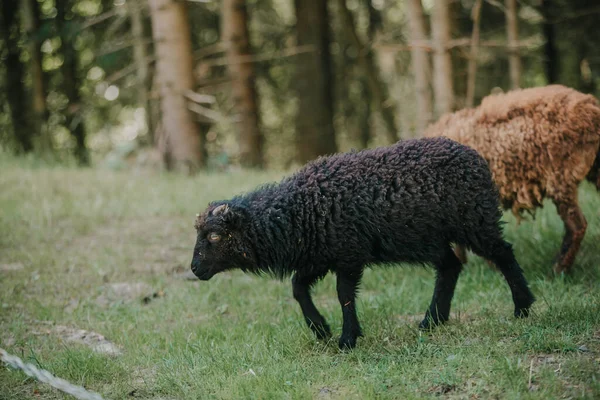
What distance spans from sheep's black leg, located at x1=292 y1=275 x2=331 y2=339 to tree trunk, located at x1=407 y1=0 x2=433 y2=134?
5155 mm

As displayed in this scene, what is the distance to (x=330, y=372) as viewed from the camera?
17.4 ft

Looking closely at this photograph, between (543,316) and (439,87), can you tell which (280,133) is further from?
(543,316)

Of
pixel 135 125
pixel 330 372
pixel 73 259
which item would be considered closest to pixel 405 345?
pixel 330 372

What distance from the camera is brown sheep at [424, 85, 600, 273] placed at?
24.2 ft

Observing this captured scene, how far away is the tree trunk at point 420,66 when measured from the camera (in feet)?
36.0

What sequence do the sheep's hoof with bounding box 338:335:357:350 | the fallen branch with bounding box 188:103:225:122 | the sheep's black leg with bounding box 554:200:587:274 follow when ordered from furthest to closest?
the fallen branch with bounding box 188:103:225:122
the sheep's black leg with bounding box 554:200:587:274
the sheep's hoof with bounding box 338:335:357:350

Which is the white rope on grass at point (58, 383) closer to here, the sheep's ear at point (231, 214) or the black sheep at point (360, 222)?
the black sheep at point (360, 222)

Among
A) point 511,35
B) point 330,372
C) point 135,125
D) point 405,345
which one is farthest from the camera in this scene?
point 135,125

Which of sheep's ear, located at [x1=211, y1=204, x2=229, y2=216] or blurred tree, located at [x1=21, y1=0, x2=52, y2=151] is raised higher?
blurred tree, located at [x1=21, y1=0, x2=52, y2=151]

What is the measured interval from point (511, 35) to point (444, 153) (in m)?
7.24

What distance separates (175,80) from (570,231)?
326 inches

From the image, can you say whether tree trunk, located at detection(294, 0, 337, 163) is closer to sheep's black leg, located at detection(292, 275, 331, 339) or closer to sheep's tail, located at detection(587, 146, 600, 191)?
sheep's tail, located at detection(587, 146, 600, 191)

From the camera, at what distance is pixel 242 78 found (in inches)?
610

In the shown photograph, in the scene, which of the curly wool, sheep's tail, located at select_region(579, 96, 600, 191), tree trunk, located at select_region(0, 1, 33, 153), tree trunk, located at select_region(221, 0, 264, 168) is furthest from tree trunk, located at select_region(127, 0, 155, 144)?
sheep's tail, located at select_region(579, 96, 600, 191)
